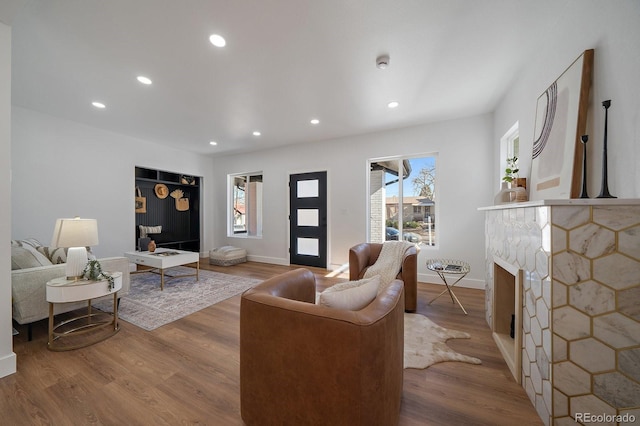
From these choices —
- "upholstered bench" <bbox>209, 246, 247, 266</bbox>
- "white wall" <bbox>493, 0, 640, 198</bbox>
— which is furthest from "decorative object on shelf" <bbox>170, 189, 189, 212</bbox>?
"white wall" <bbox>493, 0, 640, 198</bbox>

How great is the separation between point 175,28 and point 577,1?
3.05m

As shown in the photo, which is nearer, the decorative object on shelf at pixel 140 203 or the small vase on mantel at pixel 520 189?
the small vase on mantel at pixel 520 189

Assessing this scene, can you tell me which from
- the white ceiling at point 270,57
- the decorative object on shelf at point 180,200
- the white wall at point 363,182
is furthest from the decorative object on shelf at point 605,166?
the decorative object on shelf at point 180,200

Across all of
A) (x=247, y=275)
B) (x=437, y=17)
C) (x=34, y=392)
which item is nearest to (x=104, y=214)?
(x=247, y=275)

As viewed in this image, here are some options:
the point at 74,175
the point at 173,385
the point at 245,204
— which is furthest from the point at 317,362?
the point at 245,204

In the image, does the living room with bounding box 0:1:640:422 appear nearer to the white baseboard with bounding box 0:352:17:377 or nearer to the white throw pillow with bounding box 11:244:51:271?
the white baseboard with bounding box 0:352:17:377

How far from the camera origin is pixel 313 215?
5.21m

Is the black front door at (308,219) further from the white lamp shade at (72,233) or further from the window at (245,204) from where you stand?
the white lamp shade at (72,233)

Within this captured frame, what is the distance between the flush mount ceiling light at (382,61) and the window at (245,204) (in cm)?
423

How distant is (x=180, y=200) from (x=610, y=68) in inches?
284

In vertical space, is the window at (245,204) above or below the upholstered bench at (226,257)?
above

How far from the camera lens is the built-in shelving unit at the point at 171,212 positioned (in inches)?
212

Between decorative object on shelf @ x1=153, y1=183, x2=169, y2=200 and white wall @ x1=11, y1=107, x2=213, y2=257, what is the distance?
567mm

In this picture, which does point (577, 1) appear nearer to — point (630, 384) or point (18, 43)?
point (630, 384)
